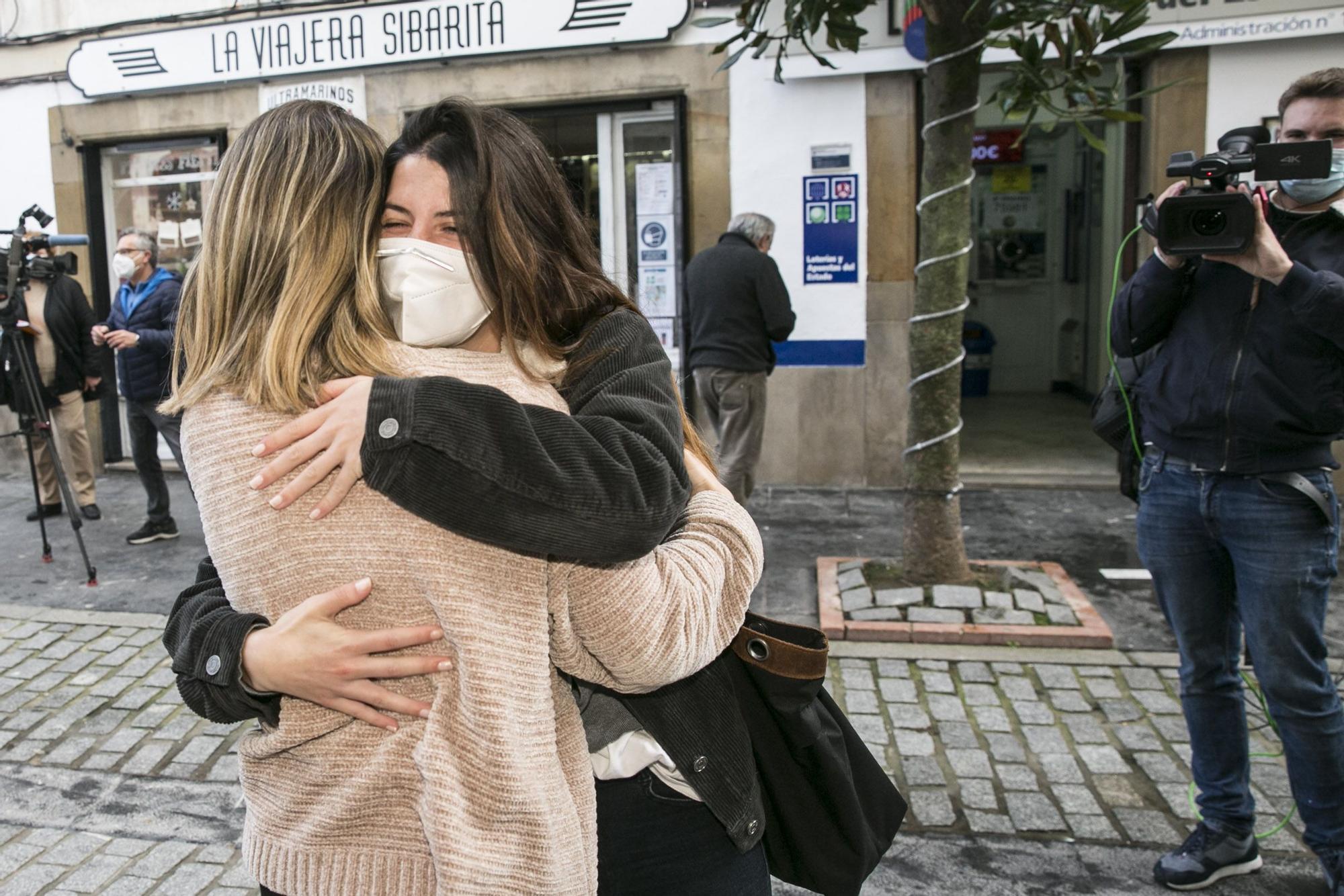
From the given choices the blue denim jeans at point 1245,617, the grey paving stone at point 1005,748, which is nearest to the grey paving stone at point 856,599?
the grey paving stone at point 1005,748

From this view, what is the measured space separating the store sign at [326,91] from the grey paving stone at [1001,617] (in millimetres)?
6375

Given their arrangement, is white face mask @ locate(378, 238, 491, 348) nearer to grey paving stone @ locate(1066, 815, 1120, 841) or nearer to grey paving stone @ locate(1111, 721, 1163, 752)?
grey paving stone @ locate(1066, 815, 1120, 841)

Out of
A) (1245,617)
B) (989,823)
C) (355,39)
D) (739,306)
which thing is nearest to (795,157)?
(739,306)

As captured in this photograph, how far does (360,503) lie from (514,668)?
0.26 m

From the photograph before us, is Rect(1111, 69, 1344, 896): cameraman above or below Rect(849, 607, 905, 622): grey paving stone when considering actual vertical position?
above

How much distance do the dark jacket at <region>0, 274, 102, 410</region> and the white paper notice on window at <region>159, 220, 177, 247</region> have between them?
2116 millimetres

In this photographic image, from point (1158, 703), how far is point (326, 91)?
25.4ft

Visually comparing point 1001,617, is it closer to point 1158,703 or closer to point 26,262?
point 1158,703

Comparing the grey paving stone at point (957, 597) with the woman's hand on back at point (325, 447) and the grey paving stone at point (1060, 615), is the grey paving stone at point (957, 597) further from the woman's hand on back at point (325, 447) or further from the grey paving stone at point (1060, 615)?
the woman's hand on back at point (325, 447)

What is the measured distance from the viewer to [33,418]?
718cm

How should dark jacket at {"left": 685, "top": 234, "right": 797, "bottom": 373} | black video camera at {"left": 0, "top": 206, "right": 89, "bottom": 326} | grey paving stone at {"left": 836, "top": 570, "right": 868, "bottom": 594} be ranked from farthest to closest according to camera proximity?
dark jacket at {"left": 685, "top": 234, "right": 797, "bottom": 373} → black video camera at {"left": 0, "top": 206, "right": 89, "bottom": 326} → grey paving stone at {"left": 836, "top": 570, "right": 868, "bottom": 594}

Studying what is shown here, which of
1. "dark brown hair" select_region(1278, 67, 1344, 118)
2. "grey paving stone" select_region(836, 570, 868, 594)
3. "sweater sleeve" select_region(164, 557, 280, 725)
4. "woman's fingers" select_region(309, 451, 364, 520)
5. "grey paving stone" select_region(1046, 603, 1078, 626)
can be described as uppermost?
"dark brown hair" select_region(1278, 67, 1344, 118)

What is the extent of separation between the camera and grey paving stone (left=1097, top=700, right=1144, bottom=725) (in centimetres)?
442

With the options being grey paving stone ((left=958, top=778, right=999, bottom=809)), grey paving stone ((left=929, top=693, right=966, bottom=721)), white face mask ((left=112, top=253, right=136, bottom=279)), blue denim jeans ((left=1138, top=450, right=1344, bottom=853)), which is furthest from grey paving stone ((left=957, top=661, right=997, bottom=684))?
white face mask ((left=112, top=253, right=136, bottom=279))
